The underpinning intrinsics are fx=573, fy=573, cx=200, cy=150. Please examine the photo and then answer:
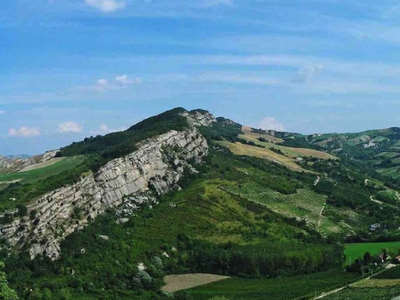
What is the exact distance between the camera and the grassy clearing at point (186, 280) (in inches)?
5782

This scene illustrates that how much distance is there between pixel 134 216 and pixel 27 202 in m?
38.1

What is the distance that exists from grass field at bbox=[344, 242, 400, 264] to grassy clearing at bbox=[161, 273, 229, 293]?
41442mm

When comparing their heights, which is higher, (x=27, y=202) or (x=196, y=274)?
(x=27, y=202)

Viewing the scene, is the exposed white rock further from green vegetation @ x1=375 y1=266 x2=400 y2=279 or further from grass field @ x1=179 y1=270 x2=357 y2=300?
green vegetation @ x1=375 y1=266 x2=400 y2=279

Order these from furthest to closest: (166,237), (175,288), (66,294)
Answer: (166,237), (175,288), (66,294)

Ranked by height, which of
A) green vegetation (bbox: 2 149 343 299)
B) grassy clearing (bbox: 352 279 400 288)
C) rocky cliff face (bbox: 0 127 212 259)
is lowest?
grassy clearing (bbox: 352 279 400 288)

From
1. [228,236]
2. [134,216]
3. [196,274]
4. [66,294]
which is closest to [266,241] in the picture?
[228,236]

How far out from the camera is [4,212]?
15050cm

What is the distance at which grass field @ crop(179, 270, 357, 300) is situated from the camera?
133375mm

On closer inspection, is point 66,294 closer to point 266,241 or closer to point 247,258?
point 247,258

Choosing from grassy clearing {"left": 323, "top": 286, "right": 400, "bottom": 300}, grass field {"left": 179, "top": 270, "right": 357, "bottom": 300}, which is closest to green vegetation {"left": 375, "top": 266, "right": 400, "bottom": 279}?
grass field {"left": 179, "top": 270, "right": 357, "bottom": 300}

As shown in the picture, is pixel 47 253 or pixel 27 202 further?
pixel 27 202

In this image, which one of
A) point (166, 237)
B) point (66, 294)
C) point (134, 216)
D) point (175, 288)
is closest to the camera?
point (66, 294)

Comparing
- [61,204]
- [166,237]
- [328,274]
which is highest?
[61,204]
